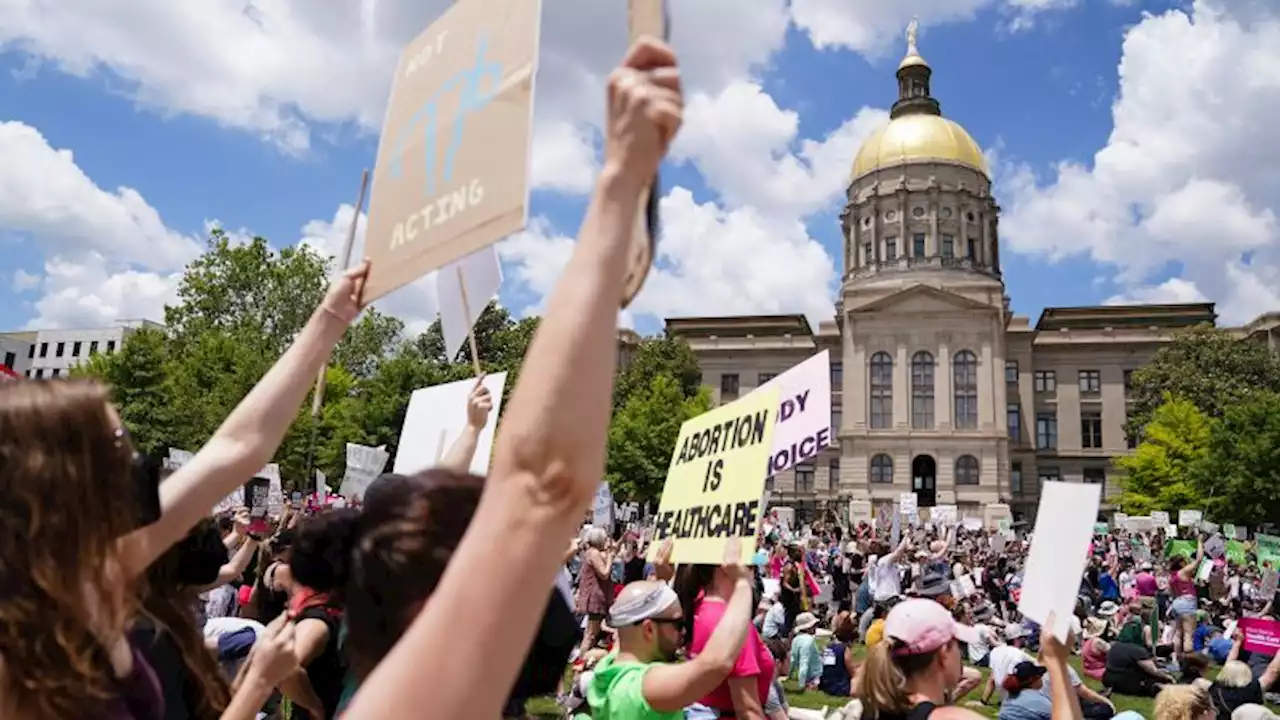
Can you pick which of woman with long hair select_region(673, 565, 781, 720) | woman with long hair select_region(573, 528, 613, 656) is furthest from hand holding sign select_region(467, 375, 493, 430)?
woman with long hair select_region(573, 528, 613, 656)

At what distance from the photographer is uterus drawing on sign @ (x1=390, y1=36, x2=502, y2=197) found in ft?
5.35

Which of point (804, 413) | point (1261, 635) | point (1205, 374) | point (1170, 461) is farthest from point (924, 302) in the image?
point (804, 413)

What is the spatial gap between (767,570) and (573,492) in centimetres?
1722

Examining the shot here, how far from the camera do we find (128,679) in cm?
152

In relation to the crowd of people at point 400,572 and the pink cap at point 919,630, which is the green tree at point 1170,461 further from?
the crowd of people at point 400,572

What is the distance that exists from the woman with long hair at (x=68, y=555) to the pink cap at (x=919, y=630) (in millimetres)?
2284

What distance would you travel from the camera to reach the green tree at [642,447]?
51281 mm

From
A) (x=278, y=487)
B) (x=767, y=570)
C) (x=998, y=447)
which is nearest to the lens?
(x=278, y=487)

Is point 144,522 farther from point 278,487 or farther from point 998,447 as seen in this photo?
point 998,447

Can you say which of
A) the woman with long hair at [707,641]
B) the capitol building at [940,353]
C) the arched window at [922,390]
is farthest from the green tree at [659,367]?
the woman with long hair at [707,641]

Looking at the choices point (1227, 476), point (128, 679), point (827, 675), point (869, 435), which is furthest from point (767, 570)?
point (869, 435)

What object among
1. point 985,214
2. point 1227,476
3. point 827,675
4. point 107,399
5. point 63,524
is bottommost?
point 827,675

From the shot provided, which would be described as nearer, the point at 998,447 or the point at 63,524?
the point at 63,524

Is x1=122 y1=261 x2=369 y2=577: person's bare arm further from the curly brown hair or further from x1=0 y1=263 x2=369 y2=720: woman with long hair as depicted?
the curly brown hair
